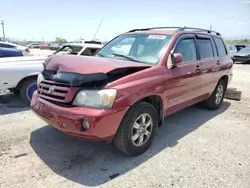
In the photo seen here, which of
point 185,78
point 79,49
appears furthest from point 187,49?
point 79,49

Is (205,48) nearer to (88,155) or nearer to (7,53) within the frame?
(88,155)

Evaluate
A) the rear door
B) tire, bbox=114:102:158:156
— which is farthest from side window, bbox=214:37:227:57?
tire, bbox=114:102:158:156

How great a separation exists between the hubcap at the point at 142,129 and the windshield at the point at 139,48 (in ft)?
3.02

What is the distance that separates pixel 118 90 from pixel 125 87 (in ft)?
0.40

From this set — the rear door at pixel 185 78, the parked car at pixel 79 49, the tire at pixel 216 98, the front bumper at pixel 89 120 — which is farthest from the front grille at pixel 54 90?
the tire at pixel 216 98

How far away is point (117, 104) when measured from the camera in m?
2.87

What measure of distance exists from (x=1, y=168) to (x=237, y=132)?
159 inches

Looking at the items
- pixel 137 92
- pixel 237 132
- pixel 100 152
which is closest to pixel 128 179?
pixel 100 152

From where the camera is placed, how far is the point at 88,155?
336 cm

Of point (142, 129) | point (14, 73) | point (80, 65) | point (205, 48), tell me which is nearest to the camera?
point (80, 65)

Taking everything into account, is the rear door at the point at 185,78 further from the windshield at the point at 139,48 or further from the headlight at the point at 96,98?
the headlight at the point at 96,98

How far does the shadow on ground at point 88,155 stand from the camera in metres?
2.91

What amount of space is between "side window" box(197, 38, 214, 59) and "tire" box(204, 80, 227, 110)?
965 millimetres

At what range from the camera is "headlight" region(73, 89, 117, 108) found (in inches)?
111
